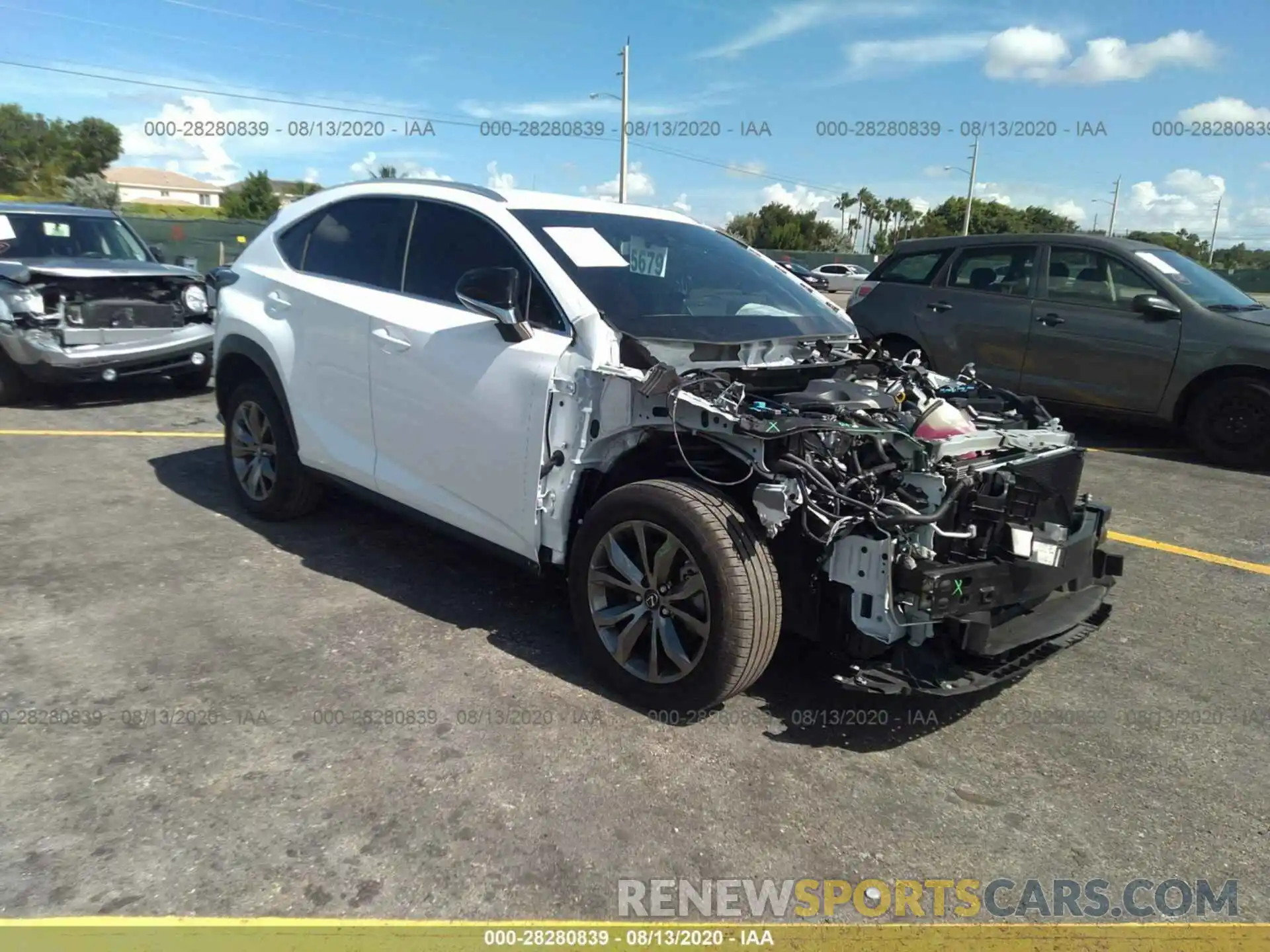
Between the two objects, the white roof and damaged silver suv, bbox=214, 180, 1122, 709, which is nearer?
damaged silver suv, bbox=214, 180, 1122, 709

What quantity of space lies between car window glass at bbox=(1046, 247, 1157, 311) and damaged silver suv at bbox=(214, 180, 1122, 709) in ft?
13.4

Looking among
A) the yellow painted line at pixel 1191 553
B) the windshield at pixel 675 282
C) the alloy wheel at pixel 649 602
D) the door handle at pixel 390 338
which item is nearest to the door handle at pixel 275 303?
the door handle at pixel 390 338

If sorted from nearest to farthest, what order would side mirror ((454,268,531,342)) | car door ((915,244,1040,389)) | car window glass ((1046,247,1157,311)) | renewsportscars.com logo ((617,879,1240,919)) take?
renewsportscars.com logo ((617,879,1240,919)) → side mirror ((454,268,531,342)) → car window glass ((1046,247,1157,311)) → car door ((915,244,1040,389))

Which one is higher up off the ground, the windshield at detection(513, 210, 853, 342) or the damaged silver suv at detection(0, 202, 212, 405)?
the windshield at detection(513, 210, 853, 342)

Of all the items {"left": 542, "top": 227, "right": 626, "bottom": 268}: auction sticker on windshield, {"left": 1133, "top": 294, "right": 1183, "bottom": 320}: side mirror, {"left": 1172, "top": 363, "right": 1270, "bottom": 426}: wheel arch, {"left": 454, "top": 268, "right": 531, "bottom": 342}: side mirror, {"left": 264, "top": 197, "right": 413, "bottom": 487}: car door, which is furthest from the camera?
{"left": 1133, "top": 294, "right": 1183, "bottom": 320}: side mirror

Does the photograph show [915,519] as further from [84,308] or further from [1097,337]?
[84,308]

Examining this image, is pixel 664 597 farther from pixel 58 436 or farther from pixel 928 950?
pixel 58 436

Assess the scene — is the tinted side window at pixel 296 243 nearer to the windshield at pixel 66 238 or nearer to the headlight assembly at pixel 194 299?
the headlight assembly at pixel 194 299

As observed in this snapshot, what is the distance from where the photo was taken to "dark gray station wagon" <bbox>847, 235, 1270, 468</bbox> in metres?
7.14

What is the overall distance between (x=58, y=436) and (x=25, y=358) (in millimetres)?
1271

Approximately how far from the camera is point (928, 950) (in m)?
2.36

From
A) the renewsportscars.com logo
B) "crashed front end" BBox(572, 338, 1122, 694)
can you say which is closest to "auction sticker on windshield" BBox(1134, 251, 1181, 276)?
"crashed front end" BBox(572, 338, 1122, 694)

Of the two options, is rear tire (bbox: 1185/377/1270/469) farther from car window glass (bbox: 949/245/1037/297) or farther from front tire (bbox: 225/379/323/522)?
front tire (bbox: 225/379/323/522)

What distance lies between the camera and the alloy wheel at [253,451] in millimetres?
5152
